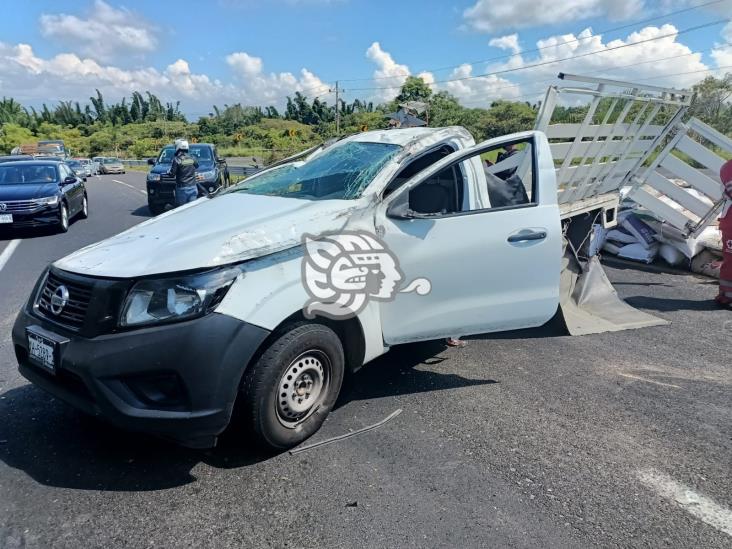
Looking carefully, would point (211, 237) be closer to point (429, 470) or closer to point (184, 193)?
point (429, 470)

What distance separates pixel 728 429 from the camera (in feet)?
11.2

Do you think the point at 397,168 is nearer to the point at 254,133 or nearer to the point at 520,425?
the point at 520,425

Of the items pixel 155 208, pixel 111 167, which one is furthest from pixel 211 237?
pixel 111 167

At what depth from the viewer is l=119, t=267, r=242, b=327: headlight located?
2.63 meters

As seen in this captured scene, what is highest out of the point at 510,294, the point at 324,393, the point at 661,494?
the point at 510,294

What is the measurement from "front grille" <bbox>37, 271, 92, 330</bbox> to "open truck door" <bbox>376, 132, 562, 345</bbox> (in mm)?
1683

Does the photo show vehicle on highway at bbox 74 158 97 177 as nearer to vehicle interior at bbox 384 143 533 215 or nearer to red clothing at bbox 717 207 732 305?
vehicle interior at bbox 384 143 533 215

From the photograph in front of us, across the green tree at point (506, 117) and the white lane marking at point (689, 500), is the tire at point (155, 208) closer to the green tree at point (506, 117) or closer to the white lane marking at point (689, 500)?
the white lane marking at point (689, 500)

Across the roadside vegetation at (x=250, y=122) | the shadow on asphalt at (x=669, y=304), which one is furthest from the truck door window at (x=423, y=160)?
the roadside vegetation at (x=250, y=122)

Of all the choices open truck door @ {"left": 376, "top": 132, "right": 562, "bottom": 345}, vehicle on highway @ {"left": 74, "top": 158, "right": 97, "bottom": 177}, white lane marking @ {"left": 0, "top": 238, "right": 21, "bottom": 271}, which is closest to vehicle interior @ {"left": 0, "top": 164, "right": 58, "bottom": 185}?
white lane marking @ {"left": 0, "top": 238, "right": 21, "bottom": 271}

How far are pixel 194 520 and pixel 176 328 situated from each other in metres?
0.93

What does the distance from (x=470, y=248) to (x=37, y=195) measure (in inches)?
387

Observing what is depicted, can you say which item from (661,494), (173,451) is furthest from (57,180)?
(661,494)

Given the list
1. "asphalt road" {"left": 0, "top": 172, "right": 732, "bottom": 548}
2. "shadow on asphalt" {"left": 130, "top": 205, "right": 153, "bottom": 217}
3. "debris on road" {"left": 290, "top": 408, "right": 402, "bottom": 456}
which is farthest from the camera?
"shadow on asphalt" {"left": 130, "top": 205, "right": 153, "bottom": 217}
